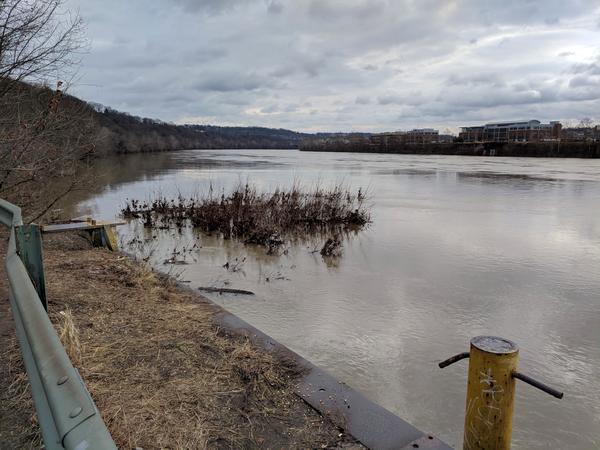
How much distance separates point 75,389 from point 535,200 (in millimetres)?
20940

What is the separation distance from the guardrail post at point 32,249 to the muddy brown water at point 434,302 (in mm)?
3144

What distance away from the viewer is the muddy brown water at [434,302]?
474cm

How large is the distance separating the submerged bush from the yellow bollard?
365 inches

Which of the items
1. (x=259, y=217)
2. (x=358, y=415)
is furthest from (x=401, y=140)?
(x=358, y=415)

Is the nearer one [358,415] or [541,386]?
[541,386]

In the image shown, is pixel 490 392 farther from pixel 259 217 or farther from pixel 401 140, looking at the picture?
pixel 401 140

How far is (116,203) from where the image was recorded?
1905cm

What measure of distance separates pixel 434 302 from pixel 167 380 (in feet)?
16.6

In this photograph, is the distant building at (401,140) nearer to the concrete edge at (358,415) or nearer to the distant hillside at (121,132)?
the distant hillside at (121,132)

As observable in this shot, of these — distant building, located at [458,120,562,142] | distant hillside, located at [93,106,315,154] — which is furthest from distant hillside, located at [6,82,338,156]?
distant building, located at [458,120,562,142]

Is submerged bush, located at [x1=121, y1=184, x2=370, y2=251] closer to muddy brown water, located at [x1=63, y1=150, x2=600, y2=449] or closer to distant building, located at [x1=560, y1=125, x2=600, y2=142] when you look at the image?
muddy brown water, located at [x1=63, y1=150, x2=600, y2=449]

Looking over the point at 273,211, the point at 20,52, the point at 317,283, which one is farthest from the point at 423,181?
the point at 20,52

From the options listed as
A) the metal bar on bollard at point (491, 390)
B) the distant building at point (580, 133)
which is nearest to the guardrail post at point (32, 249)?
the metal bar on bollard at point (491, 390)

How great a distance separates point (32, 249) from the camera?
346 cm
